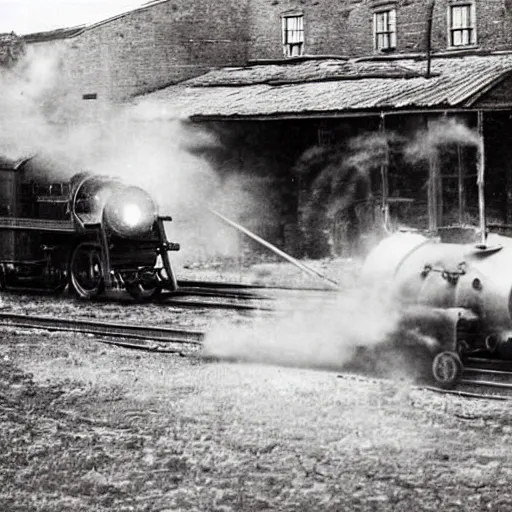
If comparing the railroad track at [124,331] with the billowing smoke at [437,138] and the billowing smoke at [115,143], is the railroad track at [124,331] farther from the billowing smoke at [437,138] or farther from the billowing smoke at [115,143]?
the billowing smoke at [437,138]

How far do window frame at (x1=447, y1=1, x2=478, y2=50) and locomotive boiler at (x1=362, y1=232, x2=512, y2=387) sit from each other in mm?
15502

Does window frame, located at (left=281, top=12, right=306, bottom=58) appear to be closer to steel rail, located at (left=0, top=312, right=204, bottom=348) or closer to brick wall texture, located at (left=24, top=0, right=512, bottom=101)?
brick wall texture, located at (left=24, top=0, right=512, bottom=101)

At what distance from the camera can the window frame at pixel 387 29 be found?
79.8 ft

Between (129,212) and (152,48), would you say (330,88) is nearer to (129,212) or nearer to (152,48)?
(152,48)

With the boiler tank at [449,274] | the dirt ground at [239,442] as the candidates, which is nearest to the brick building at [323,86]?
the boiler tank at [449,274]

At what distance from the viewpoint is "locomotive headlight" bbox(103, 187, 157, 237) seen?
13.8 metres

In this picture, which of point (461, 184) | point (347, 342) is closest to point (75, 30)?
point (461, 184)

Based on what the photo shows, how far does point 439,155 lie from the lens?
19328mm

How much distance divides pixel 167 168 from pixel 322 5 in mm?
7652

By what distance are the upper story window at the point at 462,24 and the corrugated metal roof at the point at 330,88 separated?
2.14ft

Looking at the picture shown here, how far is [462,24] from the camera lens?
76.2 feet

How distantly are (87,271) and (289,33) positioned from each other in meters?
13.8

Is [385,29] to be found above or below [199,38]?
below

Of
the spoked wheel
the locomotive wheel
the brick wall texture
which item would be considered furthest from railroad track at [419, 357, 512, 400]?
the brick wall texture
